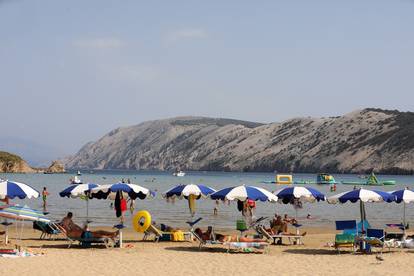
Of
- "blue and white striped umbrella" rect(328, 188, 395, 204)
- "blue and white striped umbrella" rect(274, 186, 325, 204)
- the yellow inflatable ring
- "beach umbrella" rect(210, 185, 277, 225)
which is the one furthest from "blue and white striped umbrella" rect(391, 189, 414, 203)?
the yellow inflatable ring

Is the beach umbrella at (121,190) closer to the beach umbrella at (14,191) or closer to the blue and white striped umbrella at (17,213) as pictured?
the beach umbrella at (14,191)

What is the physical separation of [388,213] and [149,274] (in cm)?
3085

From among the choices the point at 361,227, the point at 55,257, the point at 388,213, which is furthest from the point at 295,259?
the point at 388,213

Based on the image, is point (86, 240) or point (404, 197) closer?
point (86, 240)

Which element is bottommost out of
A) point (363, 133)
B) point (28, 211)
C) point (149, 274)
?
point (149, 274)

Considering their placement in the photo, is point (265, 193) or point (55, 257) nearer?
point (55, 257)

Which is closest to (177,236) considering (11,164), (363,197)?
(363,197)

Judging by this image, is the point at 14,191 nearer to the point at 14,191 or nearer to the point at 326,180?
the point at 14,191

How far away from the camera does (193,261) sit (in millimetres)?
17688

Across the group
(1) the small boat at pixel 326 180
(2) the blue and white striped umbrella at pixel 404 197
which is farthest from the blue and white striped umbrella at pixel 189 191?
(1) the small boat at pixel 326 180

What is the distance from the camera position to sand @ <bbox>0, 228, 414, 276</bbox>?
15922 mm

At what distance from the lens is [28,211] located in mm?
18656

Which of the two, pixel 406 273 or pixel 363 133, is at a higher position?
pixel 363 133

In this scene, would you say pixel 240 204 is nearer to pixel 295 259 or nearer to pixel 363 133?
pixel 295 259
